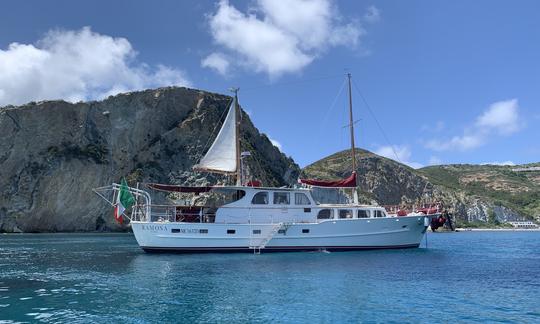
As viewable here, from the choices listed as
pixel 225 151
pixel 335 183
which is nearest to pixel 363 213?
pixel 335 183

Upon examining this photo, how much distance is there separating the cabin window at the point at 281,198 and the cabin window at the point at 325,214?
2.70 metres

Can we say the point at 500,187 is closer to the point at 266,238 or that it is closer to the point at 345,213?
the point at 345,213

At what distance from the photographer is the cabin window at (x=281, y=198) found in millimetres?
33188

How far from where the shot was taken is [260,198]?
108 feet

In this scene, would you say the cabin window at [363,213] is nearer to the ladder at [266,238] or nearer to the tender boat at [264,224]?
the tender boat at [264,224]

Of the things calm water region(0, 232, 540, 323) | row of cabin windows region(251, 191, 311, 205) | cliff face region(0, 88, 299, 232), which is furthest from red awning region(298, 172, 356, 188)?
cliff face region(0, 88, 299, 232)

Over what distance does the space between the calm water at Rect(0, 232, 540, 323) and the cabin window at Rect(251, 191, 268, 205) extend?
5.14 meters

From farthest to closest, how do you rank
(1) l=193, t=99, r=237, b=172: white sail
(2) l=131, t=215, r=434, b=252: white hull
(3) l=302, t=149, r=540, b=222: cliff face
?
(3) l=302, t=149, r=540, b=222: cliff face
(1) l=193, t=99, r=237, b=172: white sail
(2) l=131, t=215, r=434, b=252: white hull

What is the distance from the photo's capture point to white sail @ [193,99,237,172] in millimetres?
35188

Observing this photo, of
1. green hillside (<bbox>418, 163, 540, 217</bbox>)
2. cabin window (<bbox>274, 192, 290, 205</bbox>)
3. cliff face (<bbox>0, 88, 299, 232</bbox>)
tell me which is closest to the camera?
cabin window (<bbox>274, 192, 290, 205</bbox>)

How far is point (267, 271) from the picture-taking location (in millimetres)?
22922

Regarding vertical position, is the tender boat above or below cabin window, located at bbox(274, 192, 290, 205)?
below

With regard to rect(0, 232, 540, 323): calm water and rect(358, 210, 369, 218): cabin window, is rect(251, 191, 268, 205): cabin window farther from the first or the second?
rect(358, 210, 369, 218): cabin window

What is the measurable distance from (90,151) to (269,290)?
212ft
